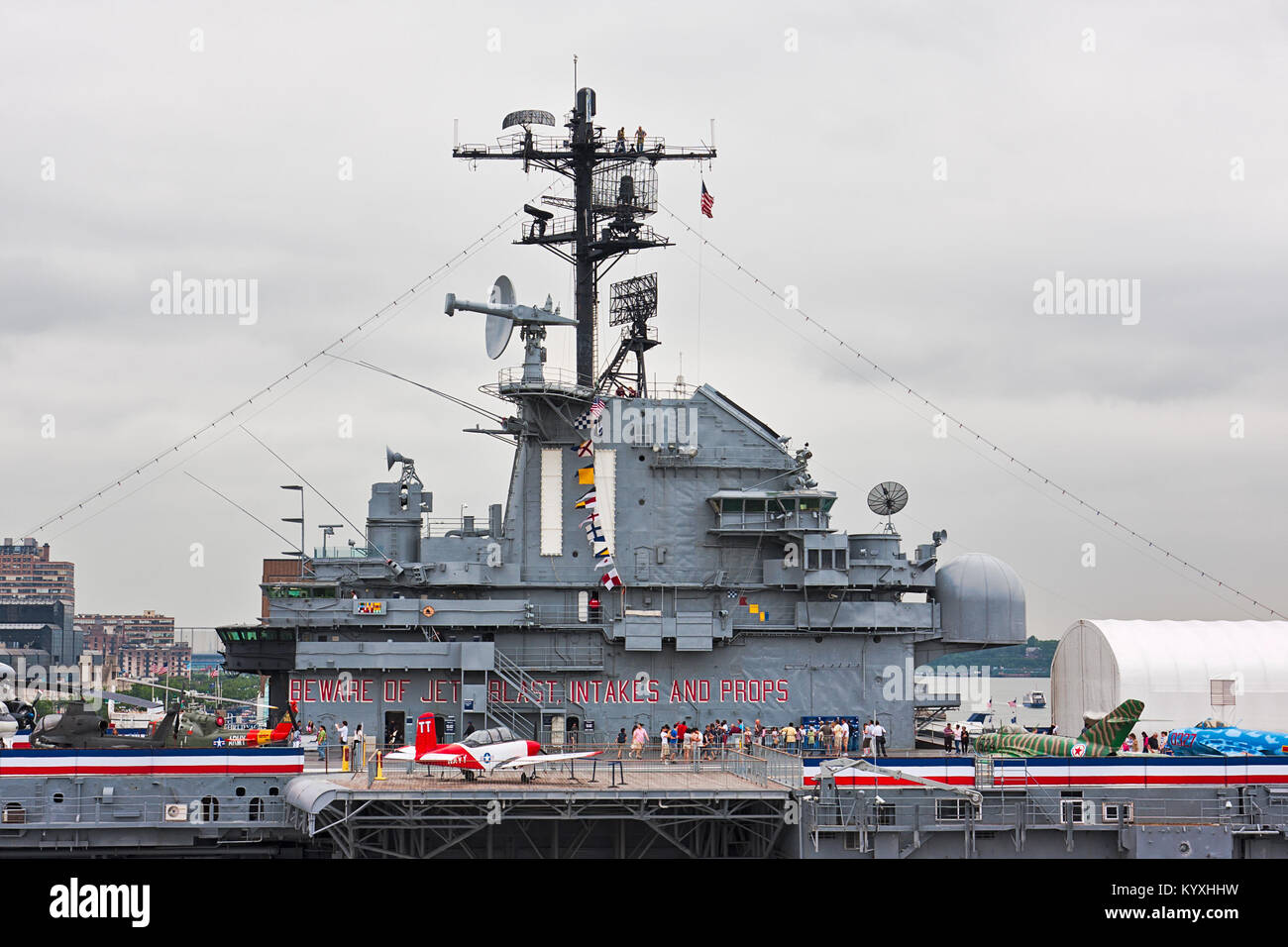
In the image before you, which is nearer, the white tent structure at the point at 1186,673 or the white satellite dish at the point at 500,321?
the white satellite dish at the point at 500,321

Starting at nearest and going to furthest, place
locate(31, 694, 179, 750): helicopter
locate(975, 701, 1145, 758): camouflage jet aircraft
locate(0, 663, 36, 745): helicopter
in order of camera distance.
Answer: locate(31, 694, 179, 750): helicopter → locate(0, 663, 36, 745): helicopter → locate(975, 701, 1145, 758): camouflage jet aircraft

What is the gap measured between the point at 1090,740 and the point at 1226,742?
3779 millimetres

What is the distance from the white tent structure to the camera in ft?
145

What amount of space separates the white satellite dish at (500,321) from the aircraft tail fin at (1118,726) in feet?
69.3

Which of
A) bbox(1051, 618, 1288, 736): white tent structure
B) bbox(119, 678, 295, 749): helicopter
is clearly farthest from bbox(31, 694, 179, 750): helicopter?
bbox(1051, 618, 1288, 736): white tent structure

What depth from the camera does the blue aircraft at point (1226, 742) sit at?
3988 centimetres

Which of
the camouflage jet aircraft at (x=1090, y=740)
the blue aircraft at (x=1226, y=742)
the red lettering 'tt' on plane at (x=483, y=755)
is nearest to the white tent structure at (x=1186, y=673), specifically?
the camouflage jet aircraft at (x=1090, y=740)

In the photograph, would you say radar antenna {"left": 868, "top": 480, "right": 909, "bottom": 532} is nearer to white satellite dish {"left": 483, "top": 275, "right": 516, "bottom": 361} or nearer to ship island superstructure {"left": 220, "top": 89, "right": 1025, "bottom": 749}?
ship island superstructure {"left": 220, "top": 89, "right": 1025, "bottom": 749}

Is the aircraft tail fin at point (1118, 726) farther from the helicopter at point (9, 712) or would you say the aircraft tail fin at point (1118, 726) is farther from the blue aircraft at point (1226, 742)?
the helicopter at point (9, 712)

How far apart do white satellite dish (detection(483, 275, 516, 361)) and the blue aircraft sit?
23596 mm

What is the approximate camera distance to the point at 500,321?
41719mm

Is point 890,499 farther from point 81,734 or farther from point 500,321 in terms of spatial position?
point 81,734

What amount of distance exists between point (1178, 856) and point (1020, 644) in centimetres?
1154

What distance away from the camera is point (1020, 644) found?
44.3m
